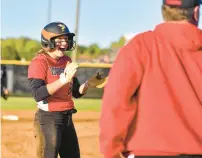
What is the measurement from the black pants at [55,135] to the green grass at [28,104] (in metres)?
14.7

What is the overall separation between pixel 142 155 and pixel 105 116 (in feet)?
0.83

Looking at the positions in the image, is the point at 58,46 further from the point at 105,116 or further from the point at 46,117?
the point at 105,116

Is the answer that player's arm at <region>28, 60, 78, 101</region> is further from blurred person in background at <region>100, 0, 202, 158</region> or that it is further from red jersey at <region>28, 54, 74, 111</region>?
blurred person in background at <region>100, 0, 202, 158</region>

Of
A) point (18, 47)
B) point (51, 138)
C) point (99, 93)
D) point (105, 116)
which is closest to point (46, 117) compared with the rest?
point (51, 138)

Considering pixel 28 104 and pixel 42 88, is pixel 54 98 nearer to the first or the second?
pixel 42 88

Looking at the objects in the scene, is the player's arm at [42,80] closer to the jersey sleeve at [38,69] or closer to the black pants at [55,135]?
the jersey sleeve at [38,69]

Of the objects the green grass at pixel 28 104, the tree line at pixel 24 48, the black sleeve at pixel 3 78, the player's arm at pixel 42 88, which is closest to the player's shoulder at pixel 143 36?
the player's arm at pixel 42 88

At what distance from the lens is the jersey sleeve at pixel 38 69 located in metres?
4.72

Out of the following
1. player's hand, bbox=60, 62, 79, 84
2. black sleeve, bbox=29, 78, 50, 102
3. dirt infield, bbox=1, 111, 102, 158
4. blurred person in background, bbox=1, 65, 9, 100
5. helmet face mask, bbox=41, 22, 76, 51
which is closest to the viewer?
player's hand, bbox=60, 62, 79, 84

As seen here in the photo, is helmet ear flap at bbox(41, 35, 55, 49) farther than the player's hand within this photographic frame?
Yes

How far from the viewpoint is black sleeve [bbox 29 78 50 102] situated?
14.7 ft

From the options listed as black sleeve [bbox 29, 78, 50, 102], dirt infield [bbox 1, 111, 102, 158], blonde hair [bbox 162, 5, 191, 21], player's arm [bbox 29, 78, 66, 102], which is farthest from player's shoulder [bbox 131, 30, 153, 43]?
dirt infield [bbox 1, 111, 102, 158]

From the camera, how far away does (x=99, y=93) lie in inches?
949

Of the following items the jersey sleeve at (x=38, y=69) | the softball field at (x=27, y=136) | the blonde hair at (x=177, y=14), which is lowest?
the softball field at (x=27, y=136)
